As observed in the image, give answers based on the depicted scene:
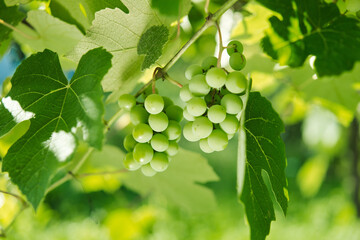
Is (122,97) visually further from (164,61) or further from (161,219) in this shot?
(161,219)

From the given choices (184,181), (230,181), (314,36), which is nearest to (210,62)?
(314,36)

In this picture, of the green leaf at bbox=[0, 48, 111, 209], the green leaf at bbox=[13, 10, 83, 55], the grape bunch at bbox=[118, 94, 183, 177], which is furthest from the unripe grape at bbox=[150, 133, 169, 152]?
the green leaf at bbox=[13, 10, 83, 55]

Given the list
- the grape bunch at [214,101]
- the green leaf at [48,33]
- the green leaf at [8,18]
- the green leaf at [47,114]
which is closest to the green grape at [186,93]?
the grape bunch at [214,101]

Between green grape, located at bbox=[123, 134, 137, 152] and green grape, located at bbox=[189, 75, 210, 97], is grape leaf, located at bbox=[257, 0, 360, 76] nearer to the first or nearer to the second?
green grape, located at bbox=[189, 75, 210, 97]

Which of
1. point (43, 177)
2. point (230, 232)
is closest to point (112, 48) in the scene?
point (43, 177)

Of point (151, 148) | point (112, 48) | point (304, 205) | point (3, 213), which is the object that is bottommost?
point (304, 205)

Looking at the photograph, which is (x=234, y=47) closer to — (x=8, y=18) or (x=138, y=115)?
(x=138, y=115)

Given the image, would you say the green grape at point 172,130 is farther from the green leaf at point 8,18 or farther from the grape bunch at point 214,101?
the green leaf at point 8,18
